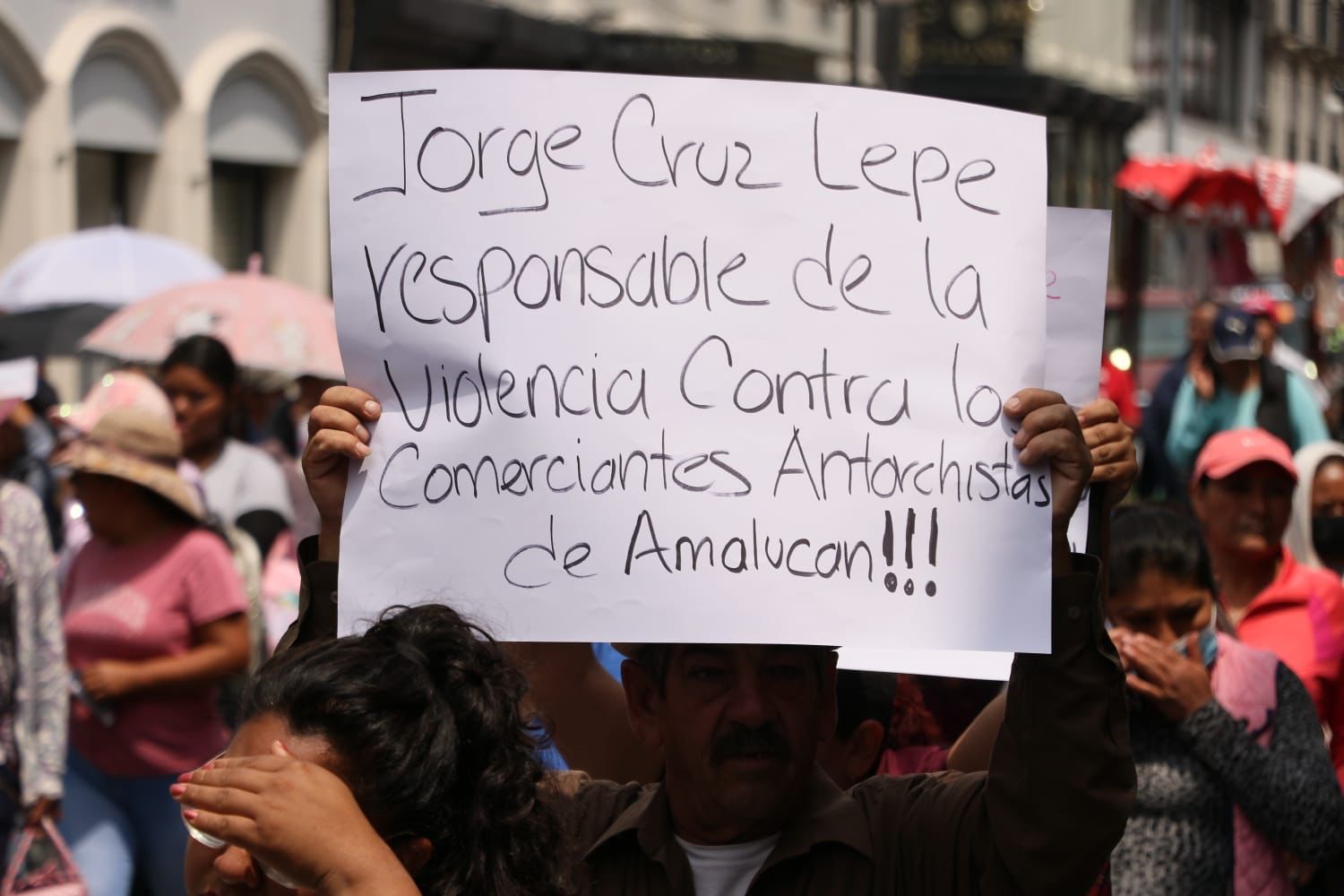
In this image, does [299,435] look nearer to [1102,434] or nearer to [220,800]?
[1102,434]

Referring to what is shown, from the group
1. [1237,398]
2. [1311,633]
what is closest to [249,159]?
[1237,398]

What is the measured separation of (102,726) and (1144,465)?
6626 mm

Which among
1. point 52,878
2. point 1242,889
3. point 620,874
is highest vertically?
point 620,874

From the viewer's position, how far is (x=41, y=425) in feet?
30.3

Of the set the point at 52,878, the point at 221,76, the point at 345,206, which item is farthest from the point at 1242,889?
the point at 221,76

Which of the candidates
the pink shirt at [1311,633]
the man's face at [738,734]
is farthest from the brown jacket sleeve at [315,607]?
the pink shirt at [1311,633]

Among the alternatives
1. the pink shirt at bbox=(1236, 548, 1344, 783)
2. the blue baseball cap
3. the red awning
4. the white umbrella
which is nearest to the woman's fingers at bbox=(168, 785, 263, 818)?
the pink shirt at bbox=(1236, 548, 1344, 783)

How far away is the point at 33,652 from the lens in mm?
5418

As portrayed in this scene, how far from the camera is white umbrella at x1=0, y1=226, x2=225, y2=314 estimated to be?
1111cm

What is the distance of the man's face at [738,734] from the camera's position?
2.72 m

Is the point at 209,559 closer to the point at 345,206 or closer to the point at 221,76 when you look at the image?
the point at 345,206

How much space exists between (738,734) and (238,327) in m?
6.86

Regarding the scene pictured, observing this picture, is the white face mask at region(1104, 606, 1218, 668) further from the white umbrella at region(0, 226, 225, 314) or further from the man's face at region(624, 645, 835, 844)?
the white umbrella at region(0, 226, 225, 314)

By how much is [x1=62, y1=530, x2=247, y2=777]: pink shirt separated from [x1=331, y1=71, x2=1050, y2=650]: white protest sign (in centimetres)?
320
